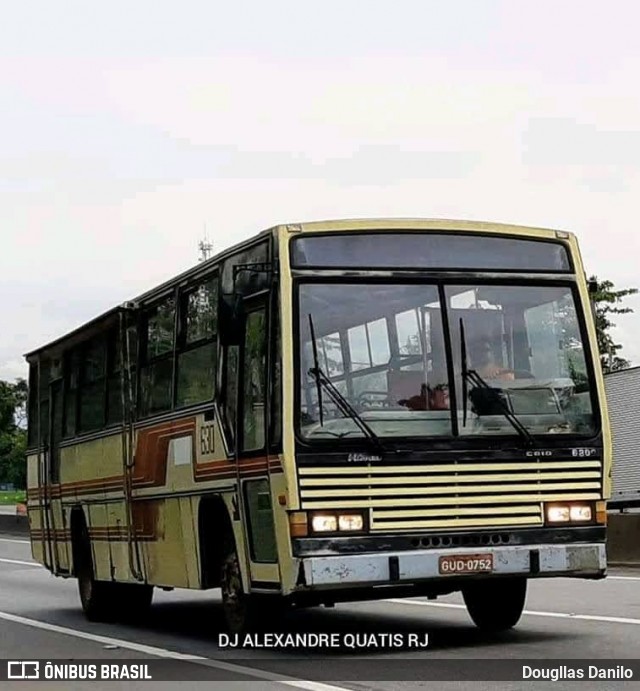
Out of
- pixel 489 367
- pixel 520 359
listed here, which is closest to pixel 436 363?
pixel 489 367

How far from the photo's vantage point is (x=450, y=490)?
1136cm

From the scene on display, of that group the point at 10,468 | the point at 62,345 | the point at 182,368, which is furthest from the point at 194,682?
the point at 10,468

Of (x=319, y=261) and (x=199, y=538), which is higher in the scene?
(x=319, y=261)

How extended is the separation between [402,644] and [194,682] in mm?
2363

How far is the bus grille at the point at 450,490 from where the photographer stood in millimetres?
11094

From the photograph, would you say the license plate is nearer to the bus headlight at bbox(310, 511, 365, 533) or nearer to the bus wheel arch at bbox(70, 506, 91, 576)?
the bus headlight at bbox(310, 511, 365, 533)

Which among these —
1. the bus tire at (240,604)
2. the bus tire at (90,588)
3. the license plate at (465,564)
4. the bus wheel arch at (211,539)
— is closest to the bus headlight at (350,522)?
the license plate at (465,564)

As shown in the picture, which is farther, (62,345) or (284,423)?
(62,345)

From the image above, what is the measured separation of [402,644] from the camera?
1248cm

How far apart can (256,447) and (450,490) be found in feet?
5.01

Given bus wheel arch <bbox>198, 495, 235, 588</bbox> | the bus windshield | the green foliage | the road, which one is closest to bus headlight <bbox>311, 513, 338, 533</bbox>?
the bus windshield

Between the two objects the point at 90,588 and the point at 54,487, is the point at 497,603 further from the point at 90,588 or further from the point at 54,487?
the point at 54,487

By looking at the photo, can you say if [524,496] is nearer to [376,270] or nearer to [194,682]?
[376,270]

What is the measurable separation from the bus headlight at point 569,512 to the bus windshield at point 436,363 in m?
0.56
